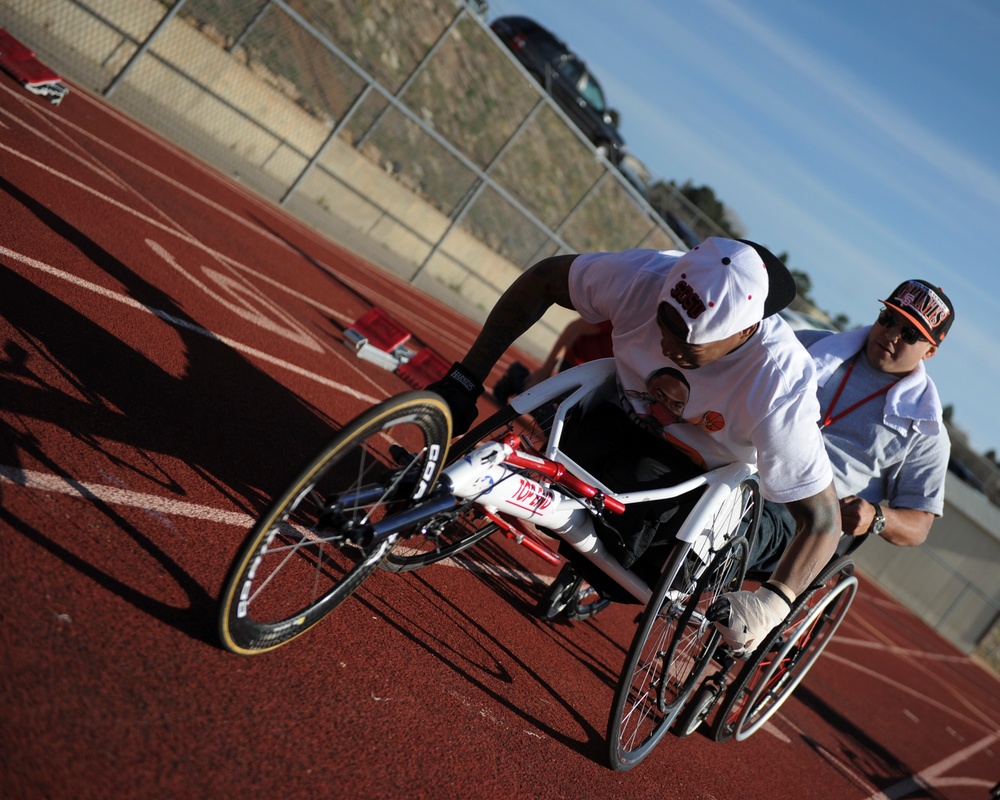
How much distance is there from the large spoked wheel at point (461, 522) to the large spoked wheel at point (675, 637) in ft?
2.64

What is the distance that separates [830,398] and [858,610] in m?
12.8

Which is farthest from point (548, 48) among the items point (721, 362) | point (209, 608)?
point (209, 608)

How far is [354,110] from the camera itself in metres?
14.6

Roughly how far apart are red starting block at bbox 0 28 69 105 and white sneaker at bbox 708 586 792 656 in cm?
928

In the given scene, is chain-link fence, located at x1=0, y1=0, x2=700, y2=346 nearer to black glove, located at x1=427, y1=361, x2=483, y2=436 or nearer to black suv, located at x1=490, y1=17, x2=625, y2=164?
black suv, located at x1=490, y1=17, x2=625, y2=164

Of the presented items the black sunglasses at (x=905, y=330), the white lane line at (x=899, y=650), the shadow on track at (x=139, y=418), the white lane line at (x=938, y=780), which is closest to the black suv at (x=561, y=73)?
the white lane line at (x=899, y=650)

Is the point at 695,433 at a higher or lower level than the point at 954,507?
lower

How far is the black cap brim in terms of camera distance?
362 centimetres

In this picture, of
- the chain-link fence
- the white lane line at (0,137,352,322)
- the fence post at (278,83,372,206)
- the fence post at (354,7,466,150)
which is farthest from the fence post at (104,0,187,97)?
the white lane line at (0,137,352,322)

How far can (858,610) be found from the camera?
17016 mm

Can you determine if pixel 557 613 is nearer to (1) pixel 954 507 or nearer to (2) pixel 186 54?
(2) pixel 186 54

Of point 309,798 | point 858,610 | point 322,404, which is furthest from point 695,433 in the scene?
point 858,610

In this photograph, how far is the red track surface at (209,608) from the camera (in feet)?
8.75

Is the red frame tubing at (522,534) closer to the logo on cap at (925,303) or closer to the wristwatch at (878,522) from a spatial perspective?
the wristwatch at (878,522)
